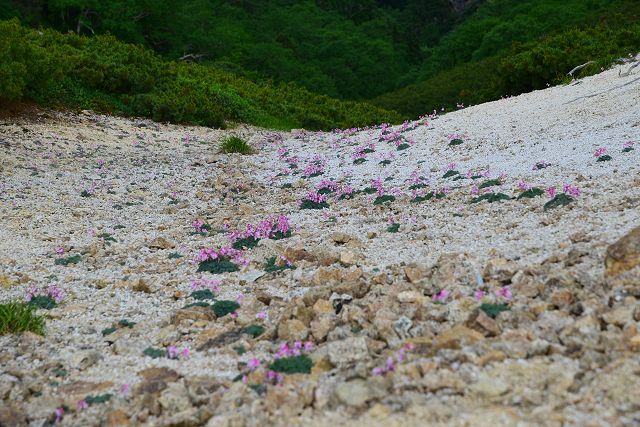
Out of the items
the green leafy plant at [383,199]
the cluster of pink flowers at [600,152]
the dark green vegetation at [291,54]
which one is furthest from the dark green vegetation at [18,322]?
the dark green vegetation at [291,54]

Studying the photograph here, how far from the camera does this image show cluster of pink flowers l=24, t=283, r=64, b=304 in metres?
7.53

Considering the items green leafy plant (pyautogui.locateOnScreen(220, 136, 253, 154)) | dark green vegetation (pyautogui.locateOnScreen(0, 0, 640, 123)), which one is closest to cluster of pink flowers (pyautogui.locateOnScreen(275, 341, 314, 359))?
green leafy plant (pyautogui.locateOnScreen(220, 136, 253, 154))

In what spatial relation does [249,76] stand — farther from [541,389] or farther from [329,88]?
[541,389]

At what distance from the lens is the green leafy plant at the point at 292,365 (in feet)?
16.7

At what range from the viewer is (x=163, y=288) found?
7863mm

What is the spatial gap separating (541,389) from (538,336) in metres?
0.80

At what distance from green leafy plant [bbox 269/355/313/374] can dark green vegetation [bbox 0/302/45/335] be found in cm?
299

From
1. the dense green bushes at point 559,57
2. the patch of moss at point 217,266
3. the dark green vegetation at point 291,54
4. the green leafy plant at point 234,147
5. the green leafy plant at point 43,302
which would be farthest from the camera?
the dense green bushes at point 559,57

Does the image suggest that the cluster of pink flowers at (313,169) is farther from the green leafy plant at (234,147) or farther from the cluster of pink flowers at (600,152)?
the cluster of pink flowers at (600,152)

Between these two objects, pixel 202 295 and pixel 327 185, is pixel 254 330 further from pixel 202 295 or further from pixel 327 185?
pixel 327 185

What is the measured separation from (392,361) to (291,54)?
51473 mm

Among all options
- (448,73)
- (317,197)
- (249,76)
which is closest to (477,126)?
(317,197)

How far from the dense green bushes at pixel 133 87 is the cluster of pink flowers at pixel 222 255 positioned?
11.1 meters

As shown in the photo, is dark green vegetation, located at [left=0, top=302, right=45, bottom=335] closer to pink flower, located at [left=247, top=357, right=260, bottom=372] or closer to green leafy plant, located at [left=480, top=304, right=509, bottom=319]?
pink flower, located at [left=247, top=357, right=260, bottom=372]
